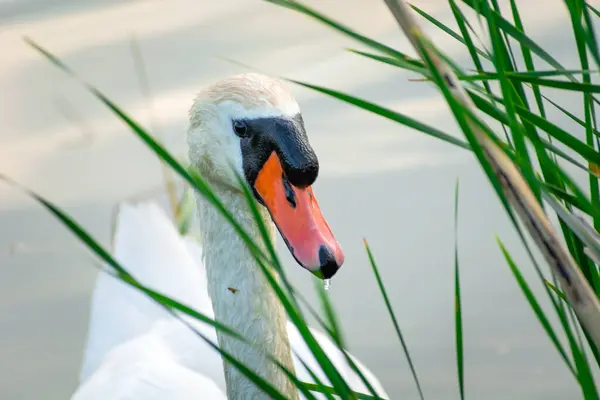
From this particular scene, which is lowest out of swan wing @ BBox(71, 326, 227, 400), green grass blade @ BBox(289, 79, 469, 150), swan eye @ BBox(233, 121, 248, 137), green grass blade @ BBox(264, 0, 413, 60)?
swan wing @ BBox(71, 326, 227, 400)

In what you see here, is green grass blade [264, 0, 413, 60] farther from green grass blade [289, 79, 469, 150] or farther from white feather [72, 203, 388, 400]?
white feather [72, 203, 388, 400]

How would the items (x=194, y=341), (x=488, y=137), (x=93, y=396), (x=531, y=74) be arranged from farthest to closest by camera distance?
(x=194, y=341) < (x=93, y=396) < (x=531, y=74) < (x=488, y=137)

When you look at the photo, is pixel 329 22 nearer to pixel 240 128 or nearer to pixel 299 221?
pixel 299 221

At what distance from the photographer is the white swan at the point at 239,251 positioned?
7.15 ft

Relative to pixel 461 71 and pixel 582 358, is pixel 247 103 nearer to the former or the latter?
pixel 461 71

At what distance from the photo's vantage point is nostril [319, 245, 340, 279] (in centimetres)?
195

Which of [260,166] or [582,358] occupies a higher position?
[260,166]

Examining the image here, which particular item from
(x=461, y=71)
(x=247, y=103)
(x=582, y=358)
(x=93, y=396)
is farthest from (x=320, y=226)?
(x=93, y=396)

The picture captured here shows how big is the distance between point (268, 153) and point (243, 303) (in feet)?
1.41

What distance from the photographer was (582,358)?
1.14 meters

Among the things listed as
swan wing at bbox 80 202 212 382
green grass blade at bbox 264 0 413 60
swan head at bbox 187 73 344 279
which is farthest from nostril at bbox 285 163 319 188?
swan wing at bbox 80 202 212 382

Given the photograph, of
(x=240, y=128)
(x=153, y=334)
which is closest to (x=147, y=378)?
(x=153, y=334)

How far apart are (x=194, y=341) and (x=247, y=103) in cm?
134

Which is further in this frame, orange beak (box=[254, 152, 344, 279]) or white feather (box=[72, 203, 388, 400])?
white feather (box=[72, 203, 388, 400])
